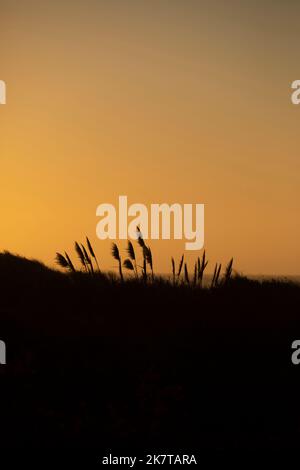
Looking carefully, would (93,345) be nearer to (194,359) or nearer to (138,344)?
(138,344)

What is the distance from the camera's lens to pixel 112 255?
16328mm

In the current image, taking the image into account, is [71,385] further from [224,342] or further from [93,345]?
[224,342]

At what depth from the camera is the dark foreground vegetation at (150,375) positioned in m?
7.92

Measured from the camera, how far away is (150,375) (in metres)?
8.94

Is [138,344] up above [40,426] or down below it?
above

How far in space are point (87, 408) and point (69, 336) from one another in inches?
82.8

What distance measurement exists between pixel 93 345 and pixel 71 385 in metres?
1.20

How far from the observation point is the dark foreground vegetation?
792cm

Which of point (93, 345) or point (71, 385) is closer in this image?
point (71, 385)
